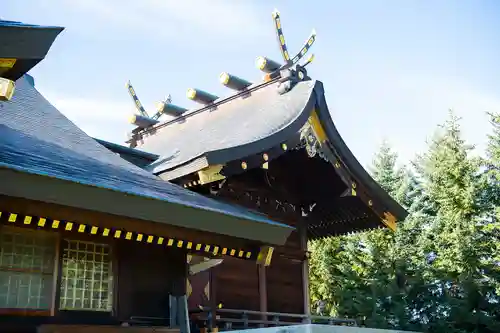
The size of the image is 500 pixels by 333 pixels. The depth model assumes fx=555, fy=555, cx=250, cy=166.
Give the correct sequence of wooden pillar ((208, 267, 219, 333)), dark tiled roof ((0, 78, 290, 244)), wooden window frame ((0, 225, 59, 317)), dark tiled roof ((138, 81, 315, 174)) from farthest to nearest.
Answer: dark tiled roof ((138, 81, 315, 174)), wooden pillar ((208, 267, 219, 333)), wooden window frame ((0, 225, 59, 317)), dark tiled roof ((0, 78, 290, 244))

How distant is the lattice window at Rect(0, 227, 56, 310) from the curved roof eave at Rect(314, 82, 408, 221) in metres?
4.98

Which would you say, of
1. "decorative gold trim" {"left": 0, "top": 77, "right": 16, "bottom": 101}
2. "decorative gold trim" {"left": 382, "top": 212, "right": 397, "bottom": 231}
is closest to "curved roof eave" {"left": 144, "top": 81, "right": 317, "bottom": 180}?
"decorative gold trim" {"left": 382, "top": 212, "right": 397, "bottom": 231}

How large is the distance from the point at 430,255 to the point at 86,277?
57.8ft

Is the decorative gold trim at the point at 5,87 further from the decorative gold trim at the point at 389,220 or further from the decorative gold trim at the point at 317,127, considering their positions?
the decorative gold trim at the point at 389,220

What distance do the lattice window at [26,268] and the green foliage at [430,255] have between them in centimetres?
759

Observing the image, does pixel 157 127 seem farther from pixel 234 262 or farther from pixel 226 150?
pixel 226 150

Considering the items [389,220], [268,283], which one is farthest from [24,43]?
[389,220]

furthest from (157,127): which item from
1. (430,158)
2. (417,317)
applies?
(430,158)

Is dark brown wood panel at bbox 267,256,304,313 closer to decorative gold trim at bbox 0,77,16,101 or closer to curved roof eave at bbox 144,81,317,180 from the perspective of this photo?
curved roof eave at bbox 144,81,317,180

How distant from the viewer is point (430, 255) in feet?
71.9

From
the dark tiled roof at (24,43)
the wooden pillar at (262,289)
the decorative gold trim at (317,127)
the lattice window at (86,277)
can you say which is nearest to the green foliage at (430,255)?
the wooden pillar at (262,289)

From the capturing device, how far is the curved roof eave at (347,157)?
9.68 meters

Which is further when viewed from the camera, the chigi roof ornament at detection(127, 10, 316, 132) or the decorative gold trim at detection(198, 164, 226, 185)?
the chigi roof ornament at detection(127, 10, 316, 132)

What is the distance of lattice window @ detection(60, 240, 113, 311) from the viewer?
22.5ft
